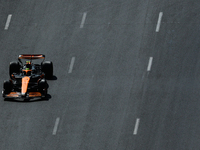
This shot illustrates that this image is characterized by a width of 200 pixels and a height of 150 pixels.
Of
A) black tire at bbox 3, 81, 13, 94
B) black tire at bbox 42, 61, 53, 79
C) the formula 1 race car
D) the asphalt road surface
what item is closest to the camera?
the asphalt road surface

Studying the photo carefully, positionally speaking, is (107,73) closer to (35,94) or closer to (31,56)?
(31,56)

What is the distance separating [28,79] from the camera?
49.5m

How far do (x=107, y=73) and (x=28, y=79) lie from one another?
5.79m

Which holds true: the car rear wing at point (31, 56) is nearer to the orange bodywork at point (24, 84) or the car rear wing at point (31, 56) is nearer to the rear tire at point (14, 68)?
the rear tire at point (14, 68)

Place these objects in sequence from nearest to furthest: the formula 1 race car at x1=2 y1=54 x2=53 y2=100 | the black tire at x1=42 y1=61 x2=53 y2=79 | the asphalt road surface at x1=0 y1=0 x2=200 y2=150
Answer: the asphalt road surface at x1=0 y1=0 x2=200 y2=150
the formula 1 race car at x1=2 y1=54 x2=53 y2=100
the black tire at x1=42 y1=61 x2=53 y2=79

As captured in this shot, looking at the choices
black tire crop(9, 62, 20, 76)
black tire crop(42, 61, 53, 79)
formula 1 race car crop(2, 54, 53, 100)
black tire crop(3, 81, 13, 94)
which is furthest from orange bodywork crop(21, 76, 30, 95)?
black tire crop(42, 61, 53, 79)

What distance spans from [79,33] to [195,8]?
8555 mm

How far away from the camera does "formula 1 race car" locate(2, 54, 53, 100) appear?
161 feet

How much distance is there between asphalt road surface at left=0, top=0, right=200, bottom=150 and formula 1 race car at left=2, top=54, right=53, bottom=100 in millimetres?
949

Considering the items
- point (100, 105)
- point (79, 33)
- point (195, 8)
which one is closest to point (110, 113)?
point (100, 105)

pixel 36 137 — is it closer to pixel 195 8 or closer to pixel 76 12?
pixel 76 12

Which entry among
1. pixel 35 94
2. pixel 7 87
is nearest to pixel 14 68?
pixel 7 87

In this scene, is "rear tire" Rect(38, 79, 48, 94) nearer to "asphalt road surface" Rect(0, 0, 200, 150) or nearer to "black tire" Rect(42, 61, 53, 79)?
"asphalt road surface" Rect(0, 0, 200, 150)

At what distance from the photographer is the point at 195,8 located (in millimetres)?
57344
